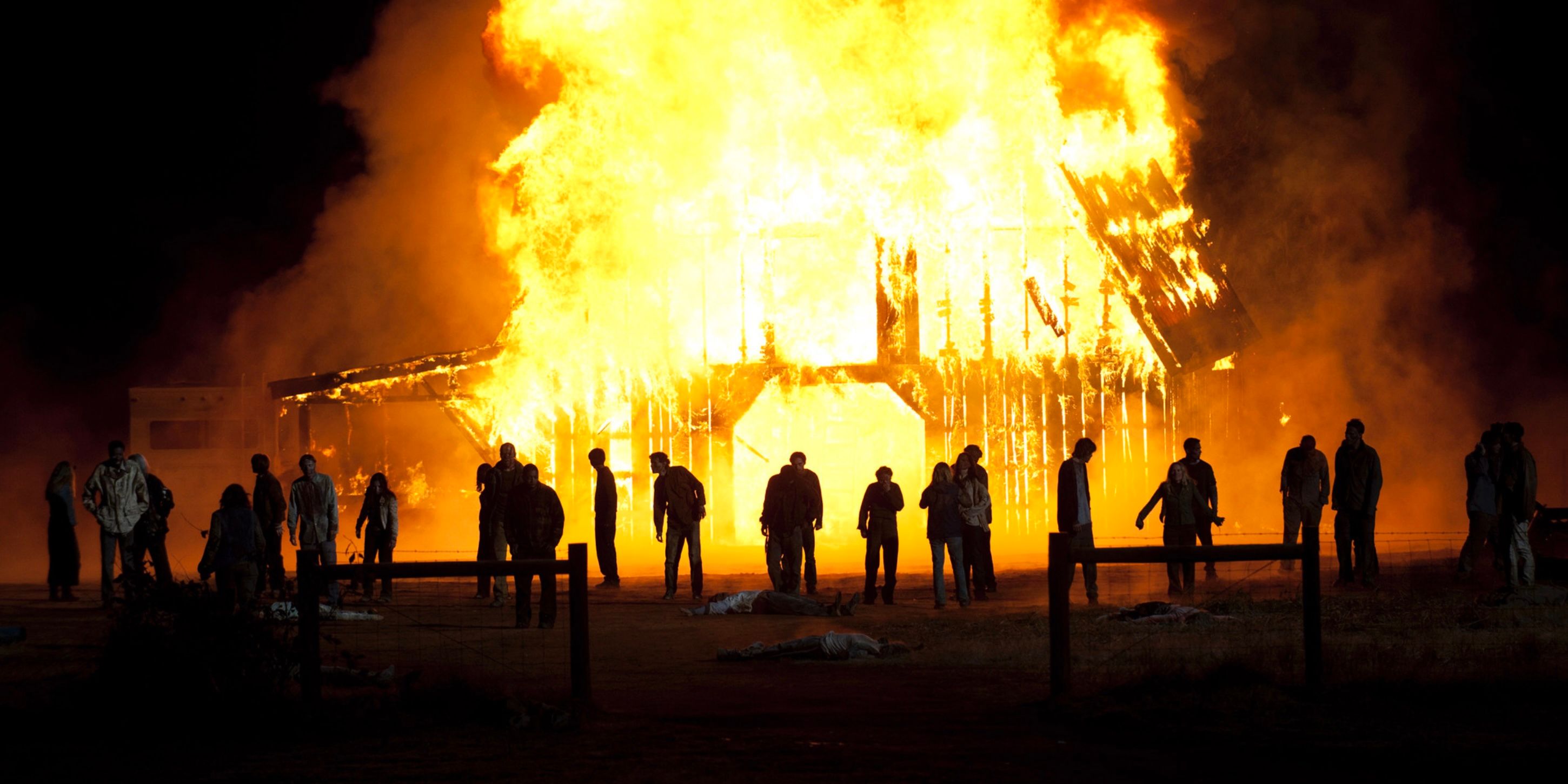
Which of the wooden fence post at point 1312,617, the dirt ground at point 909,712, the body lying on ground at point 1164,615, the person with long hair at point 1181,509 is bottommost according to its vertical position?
the dirt ground at point 909,712

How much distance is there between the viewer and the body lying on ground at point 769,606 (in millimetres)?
14453

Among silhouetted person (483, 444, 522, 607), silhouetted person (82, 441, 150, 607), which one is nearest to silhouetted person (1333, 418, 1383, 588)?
silhouetted person (483, 444, 522, 607)

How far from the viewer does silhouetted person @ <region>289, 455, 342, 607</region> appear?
15.1 m

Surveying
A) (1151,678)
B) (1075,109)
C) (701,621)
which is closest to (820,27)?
(1075,109)

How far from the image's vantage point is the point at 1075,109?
25.9 metres

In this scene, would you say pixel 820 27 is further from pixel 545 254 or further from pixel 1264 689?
pixel 1264 689

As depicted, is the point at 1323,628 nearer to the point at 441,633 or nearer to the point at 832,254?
the point at 441,633

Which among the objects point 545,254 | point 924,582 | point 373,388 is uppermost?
point 545,254

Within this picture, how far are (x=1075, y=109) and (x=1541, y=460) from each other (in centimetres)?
1421

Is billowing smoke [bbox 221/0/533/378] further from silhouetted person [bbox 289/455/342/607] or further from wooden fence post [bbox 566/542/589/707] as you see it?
wooden fence post [bbox 566/542/589/707]

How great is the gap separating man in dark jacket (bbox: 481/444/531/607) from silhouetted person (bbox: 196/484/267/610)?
2842 millimetres

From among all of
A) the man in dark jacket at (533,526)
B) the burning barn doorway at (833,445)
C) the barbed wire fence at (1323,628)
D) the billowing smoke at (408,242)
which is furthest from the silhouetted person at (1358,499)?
the billowing smoke at (408,242)

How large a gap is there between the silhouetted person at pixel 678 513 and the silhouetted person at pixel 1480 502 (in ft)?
27.9

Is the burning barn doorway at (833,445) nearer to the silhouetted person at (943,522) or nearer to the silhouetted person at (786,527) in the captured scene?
the silhouetted person at (786,527)
